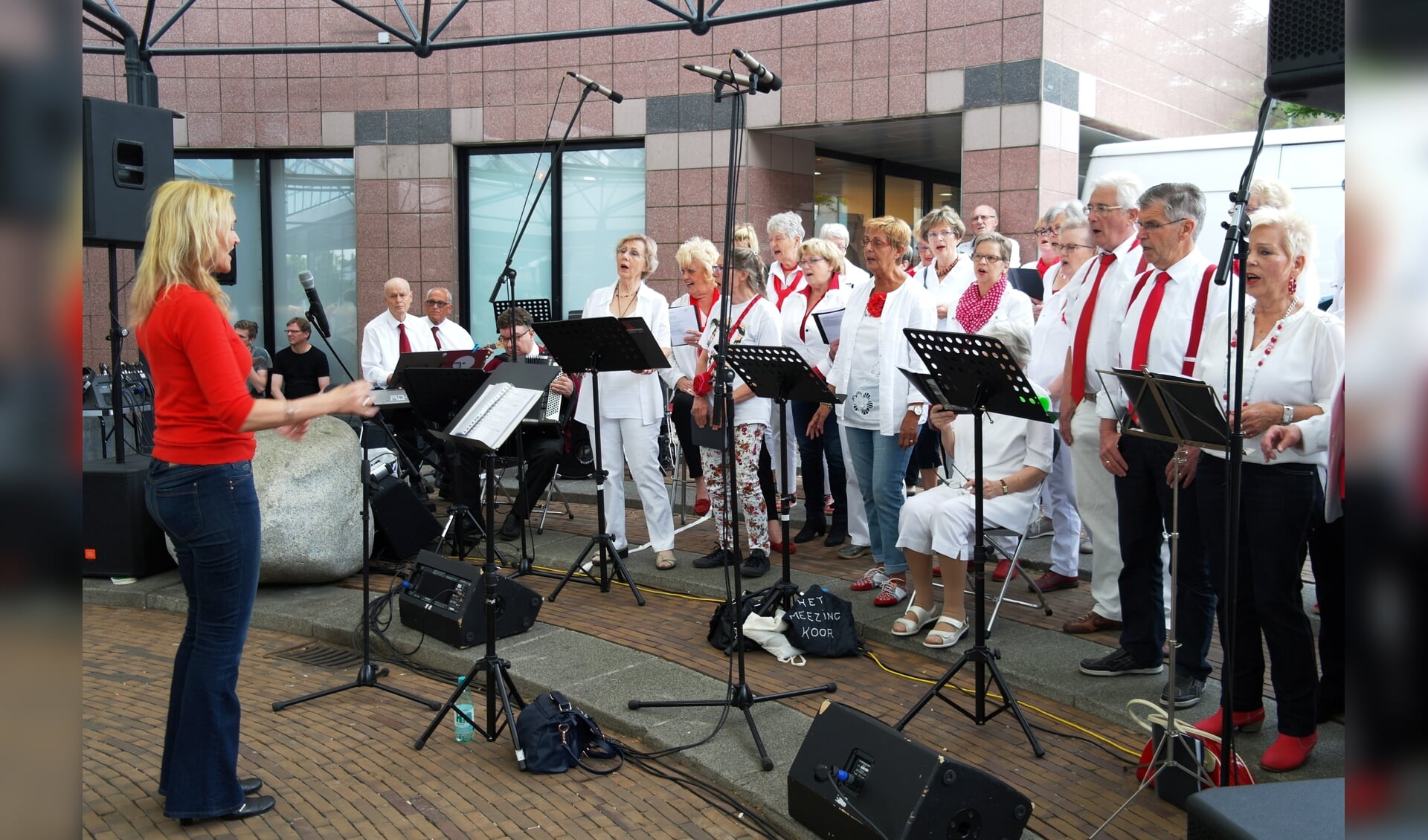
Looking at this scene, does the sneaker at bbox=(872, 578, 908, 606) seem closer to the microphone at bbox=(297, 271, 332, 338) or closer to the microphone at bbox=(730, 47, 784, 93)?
the microphone at bbox=(730, 47, 784, 93)

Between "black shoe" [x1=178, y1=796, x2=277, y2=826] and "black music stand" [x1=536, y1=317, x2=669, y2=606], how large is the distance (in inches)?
97.8

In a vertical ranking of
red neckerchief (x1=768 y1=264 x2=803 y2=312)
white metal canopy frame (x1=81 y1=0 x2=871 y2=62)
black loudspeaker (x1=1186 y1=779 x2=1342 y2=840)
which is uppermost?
white metal canopy frame (x1=81 y1=0 x2=871 y2=62)

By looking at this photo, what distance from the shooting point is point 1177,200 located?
465cm

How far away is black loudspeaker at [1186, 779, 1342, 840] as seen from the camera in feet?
5.88

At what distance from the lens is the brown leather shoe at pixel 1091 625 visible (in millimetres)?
5516

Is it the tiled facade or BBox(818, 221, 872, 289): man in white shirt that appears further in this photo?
the tiled facade

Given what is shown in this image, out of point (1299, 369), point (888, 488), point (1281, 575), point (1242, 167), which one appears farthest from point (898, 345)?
point (1242, 167)

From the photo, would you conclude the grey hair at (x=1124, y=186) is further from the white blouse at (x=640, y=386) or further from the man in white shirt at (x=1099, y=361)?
the white blouse at (x=640, y=386)

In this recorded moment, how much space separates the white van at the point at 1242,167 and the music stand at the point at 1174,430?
14.2 feet

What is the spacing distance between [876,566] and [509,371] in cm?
300

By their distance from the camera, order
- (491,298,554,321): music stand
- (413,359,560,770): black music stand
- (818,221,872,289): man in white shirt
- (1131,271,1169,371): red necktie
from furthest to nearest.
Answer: (491,298,554,321): music stand → (818,221,872,289): man in white shirt → (1131,271,1169,371): red necktie → (413,359,560,770): black music stand

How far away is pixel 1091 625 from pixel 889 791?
8.26ft

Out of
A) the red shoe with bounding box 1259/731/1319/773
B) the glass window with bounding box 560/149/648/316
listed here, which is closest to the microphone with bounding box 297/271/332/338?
the red shoe with bounding box 1259/731/1319/773
